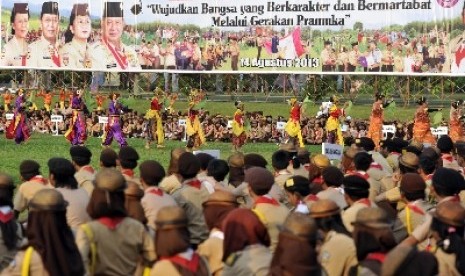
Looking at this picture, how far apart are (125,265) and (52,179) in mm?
2242

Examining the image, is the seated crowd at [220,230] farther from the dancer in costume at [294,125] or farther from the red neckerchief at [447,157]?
the dancer in costume at [294,125]

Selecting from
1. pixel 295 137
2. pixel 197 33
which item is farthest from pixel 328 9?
pixel 295 137

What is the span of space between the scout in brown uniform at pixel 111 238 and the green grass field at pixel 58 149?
636 inches

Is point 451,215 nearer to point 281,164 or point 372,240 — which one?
point 372,240

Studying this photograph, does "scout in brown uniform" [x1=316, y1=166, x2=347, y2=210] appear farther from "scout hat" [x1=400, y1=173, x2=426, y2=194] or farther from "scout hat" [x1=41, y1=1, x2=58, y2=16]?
"scout hat" [x1=41, y1=1, x2=58, y2=16]

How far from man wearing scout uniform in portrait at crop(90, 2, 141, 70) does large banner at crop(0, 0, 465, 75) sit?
34mm

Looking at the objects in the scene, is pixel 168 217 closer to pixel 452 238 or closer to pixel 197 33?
pixel 452 238

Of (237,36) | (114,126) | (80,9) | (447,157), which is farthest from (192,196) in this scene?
(80,9)

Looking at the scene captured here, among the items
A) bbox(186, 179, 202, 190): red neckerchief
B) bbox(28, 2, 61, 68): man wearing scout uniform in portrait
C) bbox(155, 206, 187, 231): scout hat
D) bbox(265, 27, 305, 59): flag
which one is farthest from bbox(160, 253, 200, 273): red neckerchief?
bbox(28, 2, 61, 68): man wearing scout uniform in portrait

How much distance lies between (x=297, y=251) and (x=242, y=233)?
33.3 inches

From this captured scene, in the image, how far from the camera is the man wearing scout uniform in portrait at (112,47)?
139 feet

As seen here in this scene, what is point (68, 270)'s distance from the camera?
7.70 m

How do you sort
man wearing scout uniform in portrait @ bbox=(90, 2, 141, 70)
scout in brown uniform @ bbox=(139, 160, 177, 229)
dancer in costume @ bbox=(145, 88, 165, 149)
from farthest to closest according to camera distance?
man wearing scout uniform in portrait @ bbox=(90, 2, 141, 70), dancer in costume @ bbox=(145, 88, 165, 149), scout in brown uniform @ bbox=(139, 160, 177, 229)

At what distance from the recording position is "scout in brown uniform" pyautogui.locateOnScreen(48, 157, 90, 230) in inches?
391
